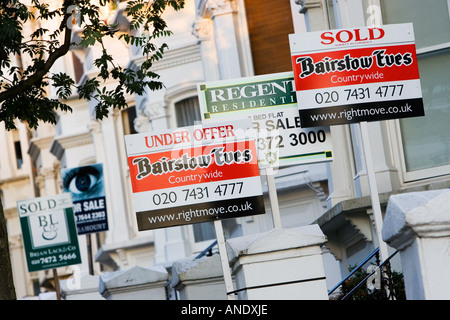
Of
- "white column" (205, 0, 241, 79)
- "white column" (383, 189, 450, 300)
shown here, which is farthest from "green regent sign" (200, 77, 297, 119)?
"white column" (205, 0, 241, 79)

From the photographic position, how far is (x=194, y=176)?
1087cm

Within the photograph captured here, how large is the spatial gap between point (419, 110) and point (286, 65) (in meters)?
9.94

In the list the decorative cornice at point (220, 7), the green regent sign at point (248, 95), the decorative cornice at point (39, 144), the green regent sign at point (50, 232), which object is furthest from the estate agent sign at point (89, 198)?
the decorative cornice at point (39, 144)

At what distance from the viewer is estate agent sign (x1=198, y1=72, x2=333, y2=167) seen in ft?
39.9

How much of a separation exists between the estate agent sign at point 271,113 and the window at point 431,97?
6.91 feet

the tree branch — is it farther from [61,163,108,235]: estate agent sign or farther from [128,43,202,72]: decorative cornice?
[128,43,202,72]: decorative cornice

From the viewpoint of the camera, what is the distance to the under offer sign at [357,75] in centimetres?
1105

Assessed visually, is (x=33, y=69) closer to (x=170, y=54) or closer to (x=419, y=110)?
(x=419, y=110)

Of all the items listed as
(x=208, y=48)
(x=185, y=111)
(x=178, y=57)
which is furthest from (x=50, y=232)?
(x=178, y=57)

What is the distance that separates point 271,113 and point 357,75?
151 cm

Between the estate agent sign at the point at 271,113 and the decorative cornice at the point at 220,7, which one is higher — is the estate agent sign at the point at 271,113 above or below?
below

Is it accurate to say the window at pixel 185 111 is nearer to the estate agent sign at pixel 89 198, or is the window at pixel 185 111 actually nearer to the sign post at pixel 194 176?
the estate agent sign at pixel 89 198
